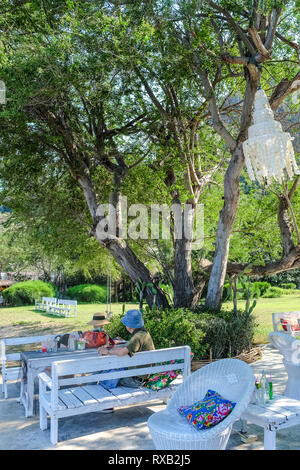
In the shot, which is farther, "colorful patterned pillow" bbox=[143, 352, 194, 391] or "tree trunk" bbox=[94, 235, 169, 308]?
"tree trunk" bbox=[94, 235, 169, 308]

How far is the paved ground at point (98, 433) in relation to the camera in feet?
15.1

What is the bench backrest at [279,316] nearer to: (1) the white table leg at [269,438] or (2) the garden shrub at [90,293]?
(1) the white table leg at [269,438]

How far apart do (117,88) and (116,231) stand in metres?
3.14

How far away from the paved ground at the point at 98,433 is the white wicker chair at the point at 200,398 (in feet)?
2.41

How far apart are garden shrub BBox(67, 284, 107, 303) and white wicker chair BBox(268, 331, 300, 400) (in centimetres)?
2375

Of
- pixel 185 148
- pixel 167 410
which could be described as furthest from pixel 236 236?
pixel 167 410

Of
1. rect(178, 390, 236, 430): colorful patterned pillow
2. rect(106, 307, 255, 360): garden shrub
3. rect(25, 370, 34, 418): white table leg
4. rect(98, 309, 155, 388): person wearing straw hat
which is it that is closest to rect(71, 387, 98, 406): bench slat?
→ rect(98, 309, 155, 388): person wearing straw hat

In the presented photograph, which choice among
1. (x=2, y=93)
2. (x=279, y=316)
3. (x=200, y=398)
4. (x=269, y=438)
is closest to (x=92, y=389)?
(x=200, y=398)

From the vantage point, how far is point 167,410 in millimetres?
4176

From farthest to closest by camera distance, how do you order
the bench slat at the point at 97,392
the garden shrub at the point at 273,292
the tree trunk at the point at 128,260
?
1. the garden shrub at the point at 273,292
2. the tree trunk at the point at 128,260
3. the bench slat at the point at 97,392

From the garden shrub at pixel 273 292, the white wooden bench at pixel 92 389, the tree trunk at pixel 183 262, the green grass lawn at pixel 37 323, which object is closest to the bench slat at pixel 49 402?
Answer: the white wooden bench at pixel 92 389

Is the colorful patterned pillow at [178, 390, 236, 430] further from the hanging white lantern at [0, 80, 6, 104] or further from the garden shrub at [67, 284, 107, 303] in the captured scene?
the garden shrub at [67, 284, 107, 303]

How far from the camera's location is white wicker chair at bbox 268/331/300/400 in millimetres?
5668
